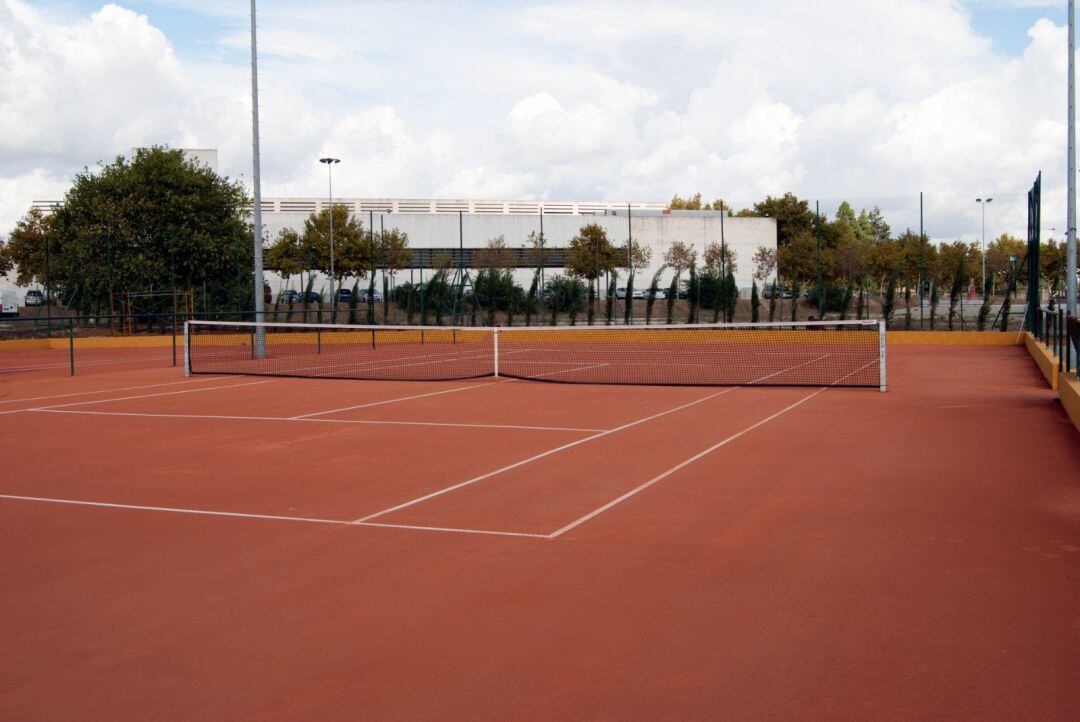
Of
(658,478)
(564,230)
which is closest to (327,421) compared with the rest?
(658,478)

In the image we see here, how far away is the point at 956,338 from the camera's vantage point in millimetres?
32094

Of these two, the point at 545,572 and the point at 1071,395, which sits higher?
the point at 1071,395

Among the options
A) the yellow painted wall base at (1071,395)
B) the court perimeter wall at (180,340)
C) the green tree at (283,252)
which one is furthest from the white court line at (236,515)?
the green tree at (283,252)

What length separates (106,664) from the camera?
4.72 metres

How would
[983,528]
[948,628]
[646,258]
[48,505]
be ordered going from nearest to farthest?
[948,628], [983,528], [48,505], [646,258]

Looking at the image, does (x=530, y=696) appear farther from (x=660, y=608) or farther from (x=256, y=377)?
(x=256, y=377)

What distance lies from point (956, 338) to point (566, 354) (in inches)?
505

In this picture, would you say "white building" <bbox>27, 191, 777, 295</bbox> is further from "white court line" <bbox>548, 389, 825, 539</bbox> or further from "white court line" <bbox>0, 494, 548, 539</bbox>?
"white court line" <bbox>0, 494, 548, 539</bbox>

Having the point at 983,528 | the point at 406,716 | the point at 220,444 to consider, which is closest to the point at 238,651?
the point at 406,716

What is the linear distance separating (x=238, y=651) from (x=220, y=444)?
24.8 feet

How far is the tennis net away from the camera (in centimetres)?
2169

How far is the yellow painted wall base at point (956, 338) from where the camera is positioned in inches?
1224

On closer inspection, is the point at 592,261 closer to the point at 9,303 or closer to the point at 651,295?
the point at 651,295

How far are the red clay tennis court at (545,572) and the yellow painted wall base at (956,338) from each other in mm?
19875
